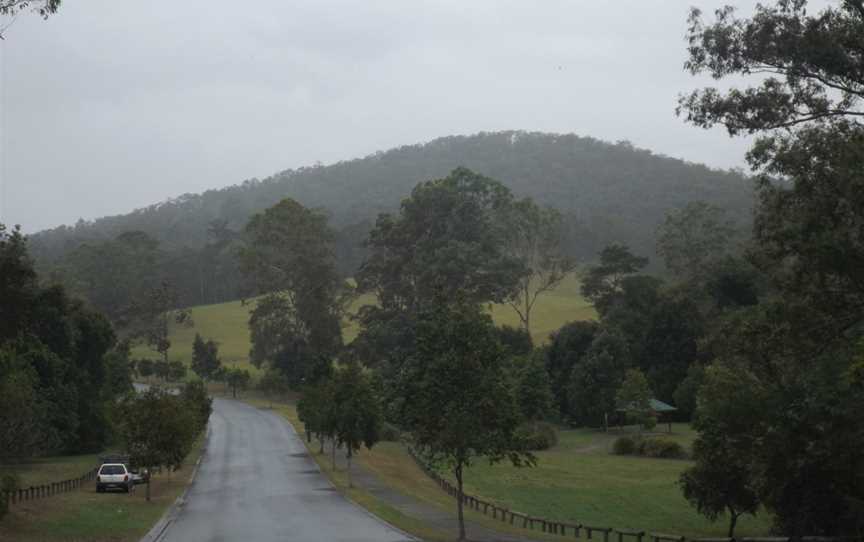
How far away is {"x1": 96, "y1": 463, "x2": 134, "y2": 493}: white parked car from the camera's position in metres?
42.7

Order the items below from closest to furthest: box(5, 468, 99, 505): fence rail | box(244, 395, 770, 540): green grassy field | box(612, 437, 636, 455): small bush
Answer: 1. box(5, 468, 99, 505): fence rail
2. box(244, 395, 770, 540): green grassy field
3. box(612, 437, 636, 455): small bush

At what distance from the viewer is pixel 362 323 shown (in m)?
89.3

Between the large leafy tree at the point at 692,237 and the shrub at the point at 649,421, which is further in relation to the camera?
the large leafy tree at the point at 692,237

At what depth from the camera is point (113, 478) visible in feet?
141

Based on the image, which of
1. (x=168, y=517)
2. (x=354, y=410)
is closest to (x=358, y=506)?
(x=168, y=517)

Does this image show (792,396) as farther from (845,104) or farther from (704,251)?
(704,251)

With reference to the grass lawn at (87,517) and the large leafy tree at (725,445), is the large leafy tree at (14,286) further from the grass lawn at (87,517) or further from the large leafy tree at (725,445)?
the large leafy tree at (725,445)

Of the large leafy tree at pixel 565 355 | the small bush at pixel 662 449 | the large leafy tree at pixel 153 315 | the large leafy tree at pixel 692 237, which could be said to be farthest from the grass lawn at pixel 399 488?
the large leafy tree at pixel 692 237

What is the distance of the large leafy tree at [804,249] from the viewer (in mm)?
20672

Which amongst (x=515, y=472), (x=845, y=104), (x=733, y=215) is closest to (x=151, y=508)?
(x=515, y=472)

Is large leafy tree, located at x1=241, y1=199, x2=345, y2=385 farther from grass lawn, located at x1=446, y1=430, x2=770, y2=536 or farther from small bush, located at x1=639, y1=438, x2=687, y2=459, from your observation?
small bush, located at x1=639, y1=438, x2=687, y2=459

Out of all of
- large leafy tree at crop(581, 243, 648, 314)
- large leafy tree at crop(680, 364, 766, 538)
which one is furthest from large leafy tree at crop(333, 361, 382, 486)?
large leafy tree at crop(581, 243, 648, 314)

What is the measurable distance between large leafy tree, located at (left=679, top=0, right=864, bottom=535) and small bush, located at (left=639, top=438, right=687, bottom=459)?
112 feet

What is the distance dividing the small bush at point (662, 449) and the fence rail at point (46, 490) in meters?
30.6
